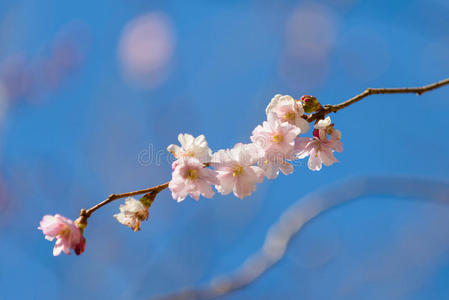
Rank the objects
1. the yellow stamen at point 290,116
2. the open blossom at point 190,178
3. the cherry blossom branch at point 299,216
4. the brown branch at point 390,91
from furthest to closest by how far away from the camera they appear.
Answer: the cherry blossom branch at point 299,216 → the yellow stamen at point 290,116 → the open blossom at point 190,178 → the brown branch at point 390,91

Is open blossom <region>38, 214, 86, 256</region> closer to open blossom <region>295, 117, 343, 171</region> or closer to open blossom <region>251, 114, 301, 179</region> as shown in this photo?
open blossom <region>251, 114, 301, 179</region>

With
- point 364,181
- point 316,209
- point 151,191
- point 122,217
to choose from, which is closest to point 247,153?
point 151,191

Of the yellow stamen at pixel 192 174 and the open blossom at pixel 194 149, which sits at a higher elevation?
the open blossom at pixel 194 149

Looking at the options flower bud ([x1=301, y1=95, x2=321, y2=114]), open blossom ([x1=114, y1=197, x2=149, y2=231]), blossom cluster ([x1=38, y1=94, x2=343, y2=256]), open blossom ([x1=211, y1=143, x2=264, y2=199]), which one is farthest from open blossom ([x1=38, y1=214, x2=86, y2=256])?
flower bud ([x1=301, y1=95, x2=321, y2=114])

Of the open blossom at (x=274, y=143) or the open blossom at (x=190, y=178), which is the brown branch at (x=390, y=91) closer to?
the open blossom at (x=274, y=143)

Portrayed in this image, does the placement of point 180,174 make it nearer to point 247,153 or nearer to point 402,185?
point 247,153

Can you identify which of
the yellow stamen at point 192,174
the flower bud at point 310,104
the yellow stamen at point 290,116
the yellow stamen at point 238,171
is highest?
the yellow stamen at point 290,116

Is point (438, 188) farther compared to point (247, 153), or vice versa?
point (438, 188)

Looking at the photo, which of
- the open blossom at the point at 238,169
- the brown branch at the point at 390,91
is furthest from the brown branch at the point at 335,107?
the open blossom at the point at 238,169
